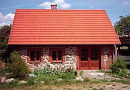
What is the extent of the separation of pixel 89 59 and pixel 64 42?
304 centimetres

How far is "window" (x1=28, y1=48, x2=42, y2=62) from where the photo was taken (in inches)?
620

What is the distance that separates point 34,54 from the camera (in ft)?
51.9

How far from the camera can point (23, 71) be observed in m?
12.6

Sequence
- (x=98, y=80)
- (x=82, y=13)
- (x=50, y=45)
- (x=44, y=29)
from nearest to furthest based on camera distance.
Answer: (x=98, y=80) < (x=50, y=45) < (x=44, y=29) < (x=82, y=13)

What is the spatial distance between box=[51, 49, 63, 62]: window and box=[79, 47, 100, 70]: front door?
1.99 metres

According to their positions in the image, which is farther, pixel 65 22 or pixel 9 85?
pixel 65 22

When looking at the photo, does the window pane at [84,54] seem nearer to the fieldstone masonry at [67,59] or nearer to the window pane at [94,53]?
the window pane at [94,53]

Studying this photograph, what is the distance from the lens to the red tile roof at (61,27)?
632 inches

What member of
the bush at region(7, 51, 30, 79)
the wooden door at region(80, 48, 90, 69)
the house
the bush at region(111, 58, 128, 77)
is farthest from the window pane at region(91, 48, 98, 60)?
the bush at region(7, 51, 30, 79)

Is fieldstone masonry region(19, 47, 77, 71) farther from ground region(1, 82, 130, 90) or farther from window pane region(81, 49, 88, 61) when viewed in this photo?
ground region(1, 82, 130, 90)

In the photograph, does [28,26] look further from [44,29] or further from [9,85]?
[9,85]

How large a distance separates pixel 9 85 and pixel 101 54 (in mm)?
8946

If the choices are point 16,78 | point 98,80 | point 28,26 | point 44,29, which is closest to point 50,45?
point 44,29

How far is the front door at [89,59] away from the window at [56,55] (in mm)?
1991
